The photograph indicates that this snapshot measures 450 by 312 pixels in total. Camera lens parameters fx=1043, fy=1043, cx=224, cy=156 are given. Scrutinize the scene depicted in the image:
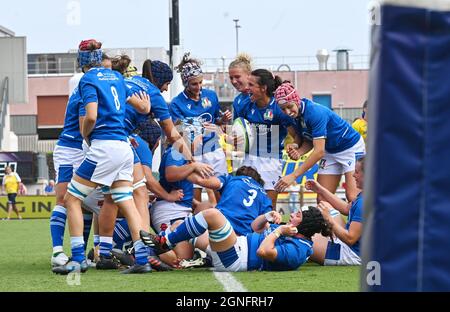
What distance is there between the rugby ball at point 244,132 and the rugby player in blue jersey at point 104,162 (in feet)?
8.31

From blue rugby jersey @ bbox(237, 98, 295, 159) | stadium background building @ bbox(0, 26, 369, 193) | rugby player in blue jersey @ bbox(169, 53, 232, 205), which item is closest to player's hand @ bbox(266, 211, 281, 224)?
blue rugby jersey @ bbox(237, 98, 295, 159)

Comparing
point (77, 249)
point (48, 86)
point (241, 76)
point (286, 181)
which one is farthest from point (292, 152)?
point (48, 86)

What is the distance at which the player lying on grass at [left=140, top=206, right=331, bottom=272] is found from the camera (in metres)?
8.16

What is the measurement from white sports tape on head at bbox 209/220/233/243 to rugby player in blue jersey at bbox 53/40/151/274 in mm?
619

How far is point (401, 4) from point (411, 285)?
988mm

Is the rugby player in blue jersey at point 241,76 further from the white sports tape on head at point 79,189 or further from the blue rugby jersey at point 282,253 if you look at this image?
the white sports tape on head at point 79,189

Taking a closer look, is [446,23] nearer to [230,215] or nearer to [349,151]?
[230,215]

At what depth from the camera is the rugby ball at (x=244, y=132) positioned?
10938 millimetres

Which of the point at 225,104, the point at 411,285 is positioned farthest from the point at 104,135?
the point at 225,104

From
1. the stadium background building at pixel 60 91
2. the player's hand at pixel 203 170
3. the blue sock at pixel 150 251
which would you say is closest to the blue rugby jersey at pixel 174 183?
the player's hand at pixel 203 170

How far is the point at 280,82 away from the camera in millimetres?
10547

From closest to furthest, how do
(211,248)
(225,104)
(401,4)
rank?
1. (401,4)
2. (211,248)
3. (225,104)

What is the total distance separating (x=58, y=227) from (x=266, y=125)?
2631 millimetres

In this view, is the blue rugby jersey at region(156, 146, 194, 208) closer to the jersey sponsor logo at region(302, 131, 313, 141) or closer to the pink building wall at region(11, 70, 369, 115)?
the jersey sponsor logo at region(302, 131, 313, 141)
